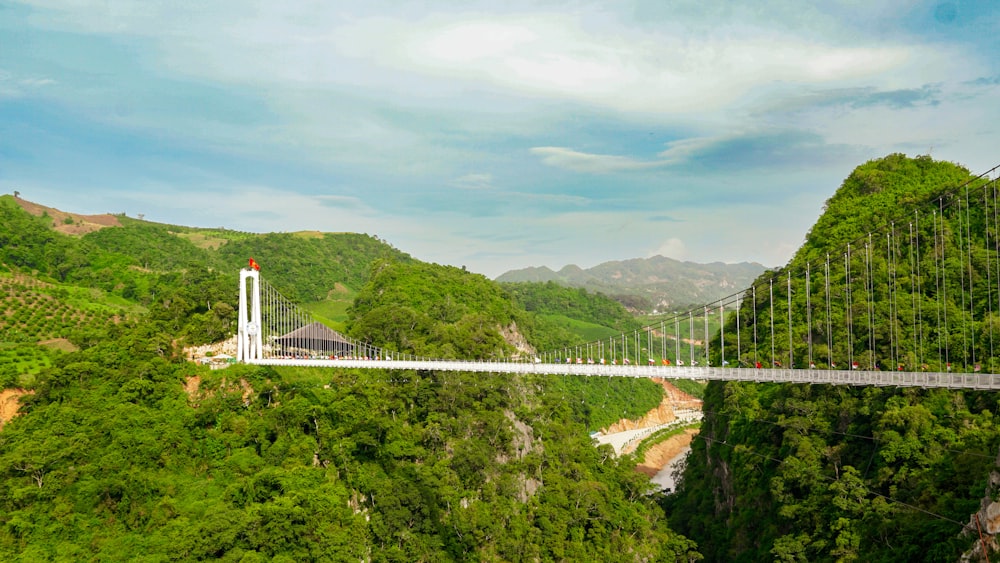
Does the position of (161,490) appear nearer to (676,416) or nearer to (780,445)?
(780,445)

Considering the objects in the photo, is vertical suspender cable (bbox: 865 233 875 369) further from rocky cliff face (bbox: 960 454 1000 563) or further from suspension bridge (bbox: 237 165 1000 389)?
rocky cliff face (bbox: 960 454 1000 563)

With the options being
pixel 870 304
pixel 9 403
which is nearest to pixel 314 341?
pixel 9 403

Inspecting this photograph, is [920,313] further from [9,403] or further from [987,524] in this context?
[9,403]

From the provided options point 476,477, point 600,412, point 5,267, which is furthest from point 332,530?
point 600,412

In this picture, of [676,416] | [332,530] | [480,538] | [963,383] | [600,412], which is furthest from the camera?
[676,416]

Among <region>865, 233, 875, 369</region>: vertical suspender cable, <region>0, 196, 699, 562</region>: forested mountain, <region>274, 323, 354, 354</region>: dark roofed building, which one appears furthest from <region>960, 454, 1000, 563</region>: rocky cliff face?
<region>274, 323, 354, 354</region>: dark roofed building

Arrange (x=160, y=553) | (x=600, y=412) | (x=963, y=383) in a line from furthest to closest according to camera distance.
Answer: (x=600, y=412)
(x=160, y=553)
(x=963, y=383)

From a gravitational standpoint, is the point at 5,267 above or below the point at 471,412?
above

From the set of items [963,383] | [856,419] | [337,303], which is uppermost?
[337,303]

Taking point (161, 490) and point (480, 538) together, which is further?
point (480, 538)
